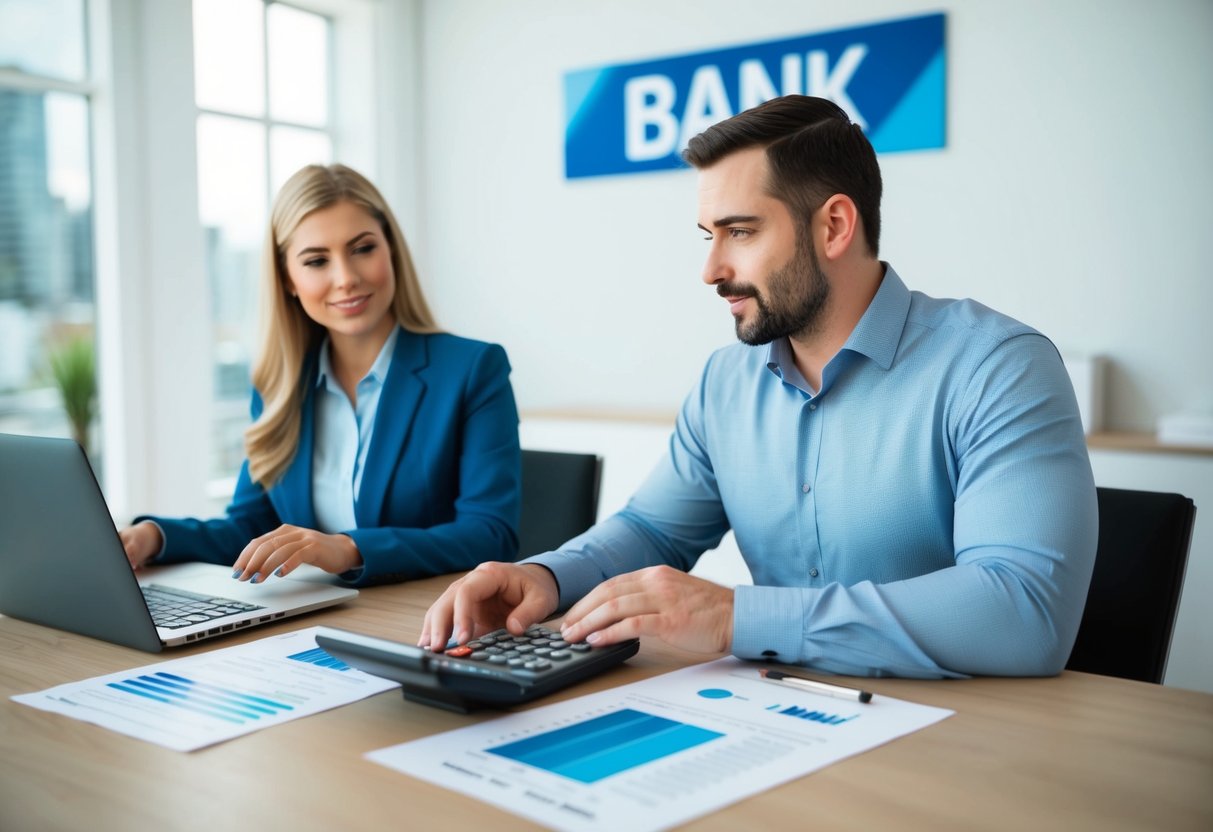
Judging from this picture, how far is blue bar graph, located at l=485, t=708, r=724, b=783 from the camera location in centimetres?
89

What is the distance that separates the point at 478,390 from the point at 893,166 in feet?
7.23

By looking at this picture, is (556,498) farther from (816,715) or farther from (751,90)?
(751,90)

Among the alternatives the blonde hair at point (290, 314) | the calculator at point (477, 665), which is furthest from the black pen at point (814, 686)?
the blonde hair at point (290, 314)

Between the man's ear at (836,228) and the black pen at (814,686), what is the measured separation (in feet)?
2.16

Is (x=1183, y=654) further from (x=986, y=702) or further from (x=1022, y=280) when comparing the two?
(x=986, y=702)

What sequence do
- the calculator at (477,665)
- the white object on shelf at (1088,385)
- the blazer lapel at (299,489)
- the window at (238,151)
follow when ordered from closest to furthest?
Result: 1. the calculator at (477,665)
2. the blazer lapel at (299,489)
3. the white object on shelf at (1088,385)
4. the window at (238,151)

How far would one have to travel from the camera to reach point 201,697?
3.60 feet

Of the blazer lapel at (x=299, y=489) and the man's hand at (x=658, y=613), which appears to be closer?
the man's hand at (x=658, y=613)

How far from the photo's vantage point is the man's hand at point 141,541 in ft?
5.67

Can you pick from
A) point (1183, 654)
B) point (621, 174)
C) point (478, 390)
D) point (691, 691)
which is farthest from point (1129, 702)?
point (621, 174)

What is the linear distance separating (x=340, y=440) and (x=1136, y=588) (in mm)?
1384

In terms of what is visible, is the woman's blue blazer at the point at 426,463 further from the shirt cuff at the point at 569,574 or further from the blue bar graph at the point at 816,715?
the blue bar graph at the point at 816,715

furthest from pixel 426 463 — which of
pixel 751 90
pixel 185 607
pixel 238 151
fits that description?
pixel 238 151

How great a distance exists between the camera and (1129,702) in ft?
3.45
